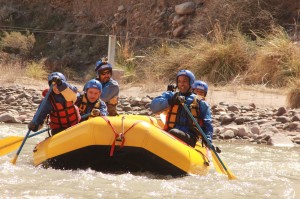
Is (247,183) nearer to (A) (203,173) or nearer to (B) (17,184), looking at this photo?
(A) (203,173)

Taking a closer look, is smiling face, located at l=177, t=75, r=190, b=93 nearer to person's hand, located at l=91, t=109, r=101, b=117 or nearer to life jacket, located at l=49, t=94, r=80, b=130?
person's hand, located at l=91, t=109, r=101, b=117

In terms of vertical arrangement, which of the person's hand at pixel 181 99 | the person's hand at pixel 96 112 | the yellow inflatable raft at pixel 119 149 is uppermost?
the person's hand at pixel 181 99

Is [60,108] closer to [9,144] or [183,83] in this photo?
[9,144]

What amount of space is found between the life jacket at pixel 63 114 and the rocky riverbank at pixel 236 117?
3.62m

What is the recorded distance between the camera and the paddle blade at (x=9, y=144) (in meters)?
8.69

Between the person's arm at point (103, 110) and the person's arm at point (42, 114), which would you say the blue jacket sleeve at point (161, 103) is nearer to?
the person's arm at point (103, 110)

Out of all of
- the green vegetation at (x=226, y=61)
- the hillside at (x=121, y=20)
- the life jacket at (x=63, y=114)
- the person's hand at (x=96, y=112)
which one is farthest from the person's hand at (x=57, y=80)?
the hillside at (x=121, y=20)

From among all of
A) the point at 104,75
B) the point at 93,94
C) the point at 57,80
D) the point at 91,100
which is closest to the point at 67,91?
the point at 57,80

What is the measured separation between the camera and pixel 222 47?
1554 centimetres

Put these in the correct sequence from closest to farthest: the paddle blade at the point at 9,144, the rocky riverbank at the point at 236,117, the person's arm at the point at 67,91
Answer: the person's arm at the point at 67,91, the paddle blade at the point at 9,144, the rocky riverbank at the point at 236,117

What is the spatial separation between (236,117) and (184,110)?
436 cm

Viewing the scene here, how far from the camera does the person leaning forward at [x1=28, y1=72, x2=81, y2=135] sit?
777cm

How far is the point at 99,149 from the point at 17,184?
0.95 metres

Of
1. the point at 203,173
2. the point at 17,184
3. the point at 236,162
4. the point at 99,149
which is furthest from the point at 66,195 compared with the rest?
the point at 236,162
